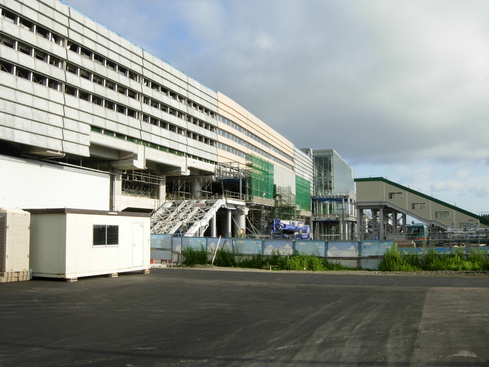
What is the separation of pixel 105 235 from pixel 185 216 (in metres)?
29.1

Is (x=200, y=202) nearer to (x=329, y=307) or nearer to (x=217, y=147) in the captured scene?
(x=217, y=147)

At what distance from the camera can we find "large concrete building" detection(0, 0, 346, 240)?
116ft

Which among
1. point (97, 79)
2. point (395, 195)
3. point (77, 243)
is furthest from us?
point (395, 195)

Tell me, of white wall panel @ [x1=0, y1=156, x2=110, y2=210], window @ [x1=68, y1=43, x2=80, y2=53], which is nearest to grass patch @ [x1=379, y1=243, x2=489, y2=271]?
white wall panel @ [x1=0, y1=156, x2=110, y2=210]

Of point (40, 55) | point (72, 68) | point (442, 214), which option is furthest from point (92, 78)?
point (442, 214)

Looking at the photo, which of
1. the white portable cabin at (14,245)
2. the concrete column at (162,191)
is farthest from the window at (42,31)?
the white portable cabin at (14,245)

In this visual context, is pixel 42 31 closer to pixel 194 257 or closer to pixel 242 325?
pixel 194 257

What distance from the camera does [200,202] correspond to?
5284 cm

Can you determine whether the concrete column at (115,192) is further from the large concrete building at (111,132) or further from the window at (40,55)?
the window at (40,55)

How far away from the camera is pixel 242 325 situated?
964 centimetres

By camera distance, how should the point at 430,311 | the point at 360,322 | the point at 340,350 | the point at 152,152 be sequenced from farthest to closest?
the point at 152,152 < the point at 430,311 < the point at 360,322 < the point at 340,350

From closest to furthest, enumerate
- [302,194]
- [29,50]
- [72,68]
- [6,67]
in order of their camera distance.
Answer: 1. [6,67]
2. [29,50]
3. [72,68]
4. [302,194]

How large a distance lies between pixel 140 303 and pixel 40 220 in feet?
26.9

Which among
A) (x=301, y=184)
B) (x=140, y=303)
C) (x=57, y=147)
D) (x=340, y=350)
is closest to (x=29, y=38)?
Result: (x=57, y=147)
